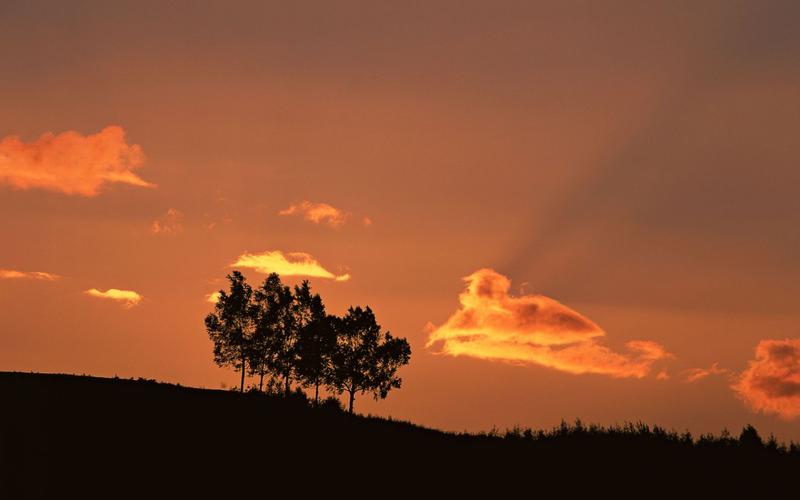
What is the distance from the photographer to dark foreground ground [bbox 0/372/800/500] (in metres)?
30.2

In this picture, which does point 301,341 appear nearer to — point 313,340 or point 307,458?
point 313,340

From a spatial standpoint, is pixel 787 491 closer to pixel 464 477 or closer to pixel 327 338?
pixel 464 477

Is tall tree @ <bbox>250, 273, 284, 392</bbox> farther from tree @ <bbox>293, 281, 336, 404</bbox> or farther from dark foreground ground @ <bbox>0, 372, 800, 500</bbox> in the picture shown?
dark foreground ground @ <bbox>0, 372, 800, 500</bbox>

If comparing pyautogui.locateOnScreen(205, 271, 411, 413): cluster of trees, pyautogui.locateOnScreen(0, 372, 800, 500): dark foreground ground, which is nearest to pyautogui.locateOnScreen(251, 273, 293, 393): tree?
pyautogui.locateOnScreen(205, 271, 411, 413): cluster of trees

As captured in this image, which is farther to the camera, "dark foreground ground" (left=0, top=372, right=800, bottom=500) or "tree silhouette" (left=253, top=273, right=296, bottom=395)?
"tree silhouette" (left=253, top=273, right=296, bottom=395)

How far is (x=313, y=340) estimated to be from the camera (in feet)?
261

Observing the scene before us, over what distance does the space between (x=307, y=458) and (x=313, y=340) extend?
4235 centimetres

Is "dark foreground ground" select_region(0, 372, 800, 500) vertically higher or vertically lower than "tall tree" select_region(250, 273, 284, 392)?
lower

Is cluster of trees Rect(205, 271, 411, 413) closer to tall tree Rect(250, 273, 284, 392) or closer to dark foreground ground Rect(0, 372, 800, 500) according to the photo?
tall tree Rect(250, 273, 284, 392)

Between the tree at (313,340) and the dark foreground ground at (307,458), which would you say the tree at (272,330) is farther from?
the dark foreground ground at (307,458)

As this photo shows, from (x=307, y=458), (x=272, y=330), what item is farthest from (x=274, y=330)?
(x=307, y=458)

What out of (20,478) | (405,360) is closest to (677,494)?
(20,478)

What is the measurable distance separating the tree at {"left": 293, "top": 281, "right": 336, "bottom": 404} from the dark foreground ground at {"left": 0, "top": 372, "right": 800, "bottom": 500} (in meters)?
31.7

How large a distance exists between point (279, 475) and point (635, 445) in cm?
1643
